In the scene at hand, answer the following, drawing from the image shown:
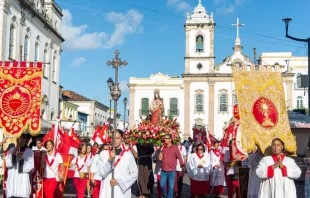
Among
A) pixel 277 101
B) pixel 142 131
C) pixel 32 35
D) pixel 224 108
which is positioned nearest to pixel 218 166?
pixel 142 131

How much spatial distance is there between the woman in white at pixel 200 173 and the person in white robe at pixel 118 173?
215 inches

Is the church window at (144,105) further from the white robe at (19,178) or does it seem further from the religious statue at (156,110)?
the white robe at (19,178)

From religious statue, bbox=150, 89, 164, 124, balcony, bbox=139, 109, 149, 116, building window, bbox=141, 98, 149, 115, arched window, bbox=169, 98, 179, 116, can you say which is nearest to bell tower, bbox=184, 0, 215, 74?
arched window, bbox=169, 98, 179, 116

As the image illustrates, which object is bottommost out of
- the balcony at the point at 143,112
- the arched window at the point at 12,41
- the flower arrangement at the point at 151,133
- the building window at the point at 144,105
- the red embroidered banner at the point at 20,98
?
the flower arrangement at the point at 151,133

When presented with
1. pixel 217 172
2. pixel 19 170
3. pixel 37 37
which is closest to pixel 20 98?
pixel 19 170

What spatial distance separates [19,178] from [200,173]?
557 cm

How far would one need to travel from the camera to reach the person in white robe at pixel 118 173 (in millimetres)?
7336

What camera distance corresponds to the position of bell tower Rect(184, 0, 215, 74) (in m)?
55.9

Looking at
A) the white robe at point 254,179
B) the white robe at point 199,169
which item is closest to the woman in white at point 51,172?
the white robe at point 254,179

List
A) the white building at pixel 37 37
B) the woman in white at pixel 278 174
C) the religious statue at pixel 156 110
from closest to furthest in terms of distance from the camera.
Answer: the woman in white at pixel 278 174 → the religious statue at pixel 156 110 → the white building at pixel 37 37

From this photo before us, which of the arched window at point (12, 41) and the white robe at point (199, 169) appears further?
the arched window at point (12, 41)

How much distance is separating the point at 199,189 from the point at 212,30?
45245mm

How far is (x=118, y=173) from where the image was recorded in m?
7.43

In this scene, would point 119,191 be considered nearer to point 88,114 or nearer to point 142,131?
point 142,131
